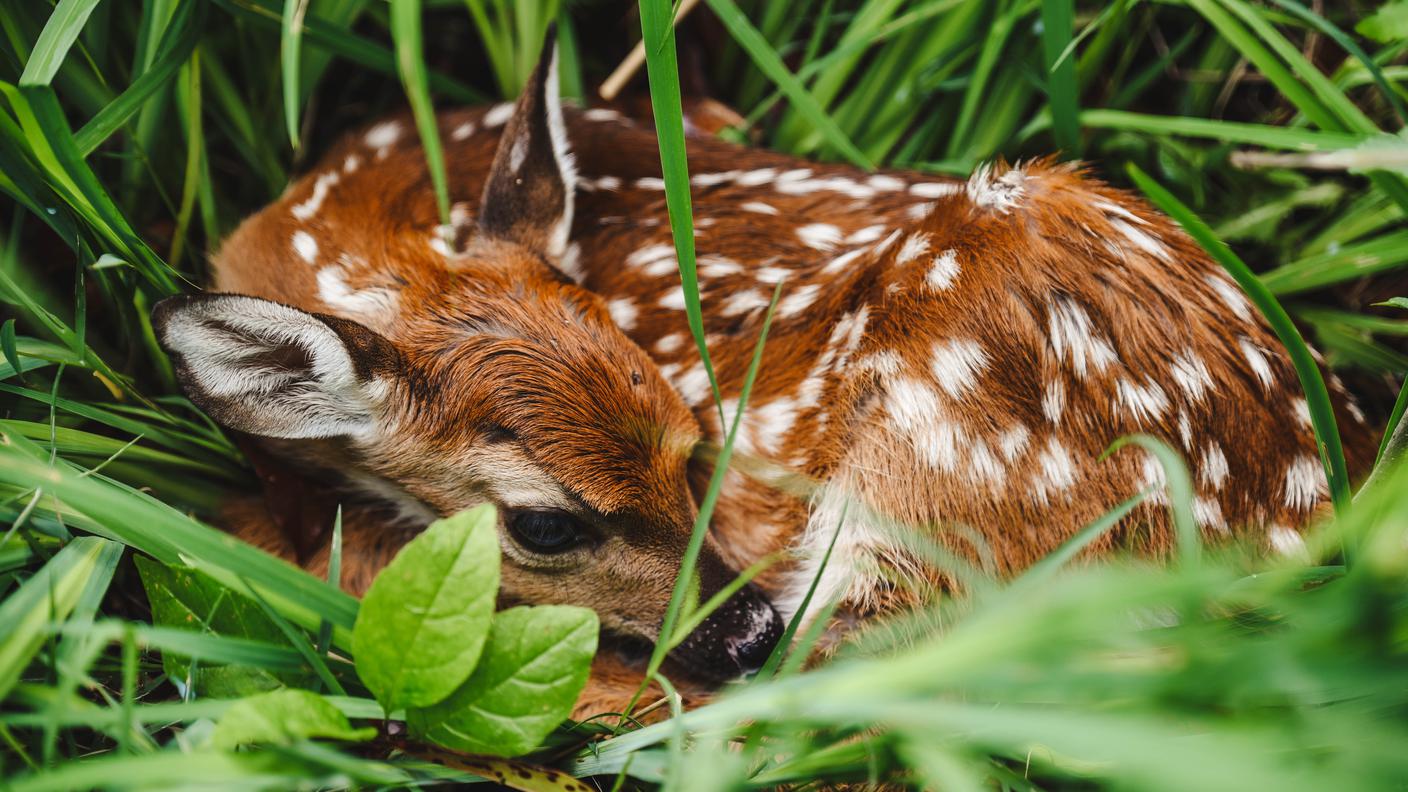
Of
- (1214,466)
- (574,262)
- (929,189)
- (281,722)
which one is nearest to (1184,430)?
(1214,466)

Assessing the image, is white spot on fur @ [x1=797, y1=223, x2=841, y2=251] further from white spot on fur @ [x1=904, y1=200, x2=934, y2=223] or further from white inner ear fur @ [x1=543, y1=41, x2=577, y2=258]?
white inner ear fur @ [x1=543, y1=41, x2=577, y2=258]

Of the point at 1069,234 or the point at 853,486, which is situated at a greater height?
the point at 1069,234

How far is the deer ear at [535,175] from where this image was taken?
1932 millimetres

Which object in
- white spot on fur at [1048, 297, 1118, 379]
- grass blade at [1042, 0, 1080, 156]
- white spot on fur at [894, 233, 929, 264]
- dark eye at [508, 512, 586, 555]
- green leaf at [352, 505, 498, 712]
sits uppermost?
grass blade at [1042, 0, 1080, 156]

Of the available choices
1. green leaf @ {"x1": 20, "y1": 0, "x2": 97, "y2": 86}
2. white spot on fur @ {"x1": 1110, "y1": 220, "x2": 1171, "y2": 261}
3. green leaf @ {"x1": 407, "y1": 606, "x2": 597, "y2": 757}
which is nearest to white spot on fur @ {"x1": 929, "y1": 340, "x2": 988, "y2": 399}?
white spot on fur @ {"x1": 1110, "y1": 220, "x2": 1171, "y2": 261}

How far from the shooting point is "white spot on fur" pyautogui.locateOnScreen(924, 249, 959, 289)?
1.81 meters

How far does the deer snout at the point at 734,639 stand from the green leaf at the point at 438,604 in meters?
0.66

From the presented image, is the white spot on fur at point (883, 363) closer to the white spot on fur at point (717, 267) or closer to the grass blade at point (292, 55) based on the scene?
the white spot on fur at point (717, 267)

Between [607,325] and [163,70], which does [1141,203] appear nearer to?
[607,325]

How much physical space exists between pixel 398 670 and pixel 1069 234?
1.41 meters

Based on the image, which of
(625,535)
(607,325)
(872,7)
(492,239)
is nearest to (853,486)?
(625,535)

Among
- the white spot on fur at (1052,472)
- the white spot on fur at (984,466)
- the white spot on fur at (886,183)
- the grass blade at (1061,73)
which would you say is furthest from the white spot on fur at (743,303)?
the grass blade at (1061,73)

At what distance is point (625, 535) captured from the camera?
1.82 m

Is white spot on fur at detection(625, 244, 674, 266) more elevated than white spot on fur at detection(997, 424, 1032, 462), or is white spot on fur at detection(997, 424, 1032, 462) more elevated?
white spot on fur at detection(625, 244, 674, 266)
